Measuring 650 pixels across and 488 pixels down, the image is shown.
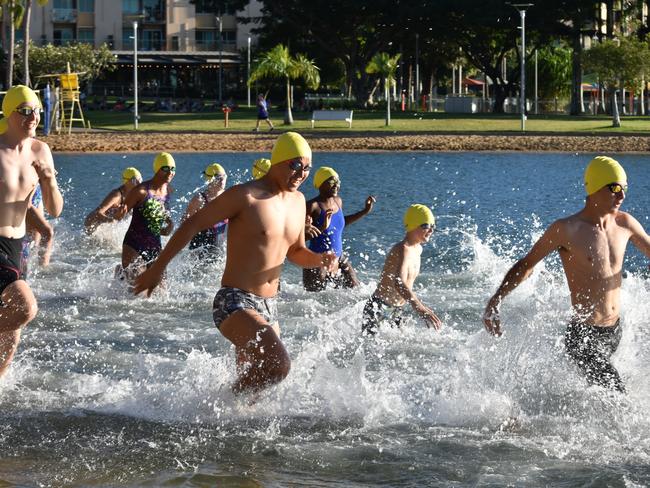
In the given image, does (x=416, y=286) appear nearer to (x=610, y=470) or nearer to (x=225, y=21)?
(x=610, y=470)

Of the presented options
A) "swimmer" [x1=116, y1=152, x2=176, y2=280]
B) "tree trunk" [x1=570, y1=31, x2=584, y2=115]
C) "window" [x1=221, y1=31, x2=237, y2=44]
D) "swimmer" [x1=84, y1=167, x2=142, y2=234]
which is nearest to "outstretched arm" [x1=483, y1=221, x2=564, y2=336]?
"swimmer" [x1=116, y1=152, x2=176, y2=280]

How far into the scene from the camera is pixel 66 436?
7594mm

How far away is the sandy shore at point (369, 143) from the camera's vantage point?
37.3m

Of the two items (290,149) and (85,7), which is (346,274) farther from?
(85,7)

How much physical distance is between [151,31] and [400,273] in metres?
87.9

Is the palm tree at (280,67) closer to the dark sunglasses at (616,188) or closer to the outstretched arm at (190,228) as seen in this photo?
the dark sunglasses at (616,188)

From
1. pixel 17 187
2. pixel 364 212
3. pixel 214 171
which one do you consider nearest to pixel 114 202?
pixel 214 171

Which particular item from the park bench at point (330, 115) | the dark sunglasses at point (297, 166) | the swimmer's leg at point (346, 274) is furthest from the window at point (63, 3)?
the dark sunglasses at point (297, 166)

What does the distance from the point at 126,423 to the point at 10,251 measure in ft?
4.58

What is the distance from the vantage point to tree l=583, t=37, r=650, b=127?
53.8 meters

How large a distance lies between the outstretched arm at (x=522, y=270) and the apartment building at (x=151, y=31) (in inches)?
3348

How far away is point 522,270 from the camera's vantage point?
758 cm

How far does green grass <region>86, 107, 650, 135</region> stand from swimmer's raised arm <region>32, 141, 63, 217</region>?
37793 mm

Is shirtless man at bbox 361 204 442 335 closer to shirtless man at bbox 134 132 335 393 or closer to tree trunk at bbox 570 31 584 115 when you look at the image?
A: shirtless man at bbox 134 132 335 393
